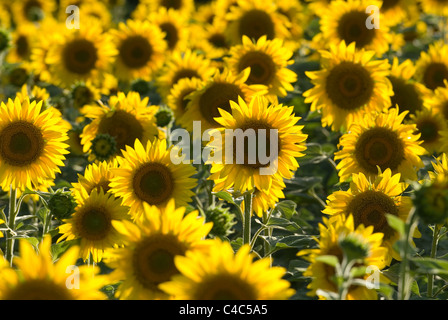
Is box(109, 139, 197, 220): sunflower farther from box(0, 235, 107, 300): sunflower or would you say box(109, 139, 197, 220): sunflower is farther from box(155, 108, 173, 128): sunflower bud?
box(0, 235, 107, 300): sunflower

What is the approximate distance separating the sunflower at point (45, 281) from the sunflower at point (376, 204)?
3.77 feet

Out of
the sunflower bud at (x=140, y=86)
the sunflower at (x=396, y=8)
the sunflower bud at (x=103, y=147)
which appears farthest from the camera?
the sunflower at (x=396, y=8)

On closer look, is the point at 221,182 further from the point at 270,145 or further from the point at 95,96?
the point at 95,96

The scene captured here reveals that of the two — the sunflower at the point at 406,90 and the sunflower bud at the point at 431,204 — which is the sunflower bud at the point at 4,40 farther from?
the sunflower bud at the point at 431,204

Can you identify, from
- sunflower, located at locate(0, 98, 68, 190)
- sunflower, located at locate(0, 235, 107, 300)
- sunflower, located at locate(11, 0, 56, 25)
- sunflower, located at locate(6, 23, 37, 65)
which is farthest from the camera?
sunflower, located at locate(11, 0, 56, 25)

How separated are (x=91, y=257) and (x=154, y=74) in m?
2.39

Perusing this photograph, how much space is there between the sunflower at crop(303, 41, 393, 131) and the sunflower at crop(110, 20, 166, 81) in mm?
1719

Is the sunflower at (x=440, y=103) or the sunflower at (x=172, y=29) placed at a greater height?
the sunflower at (x=172, y=29)

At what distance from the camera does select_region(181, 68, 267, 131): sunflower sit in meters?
3.27

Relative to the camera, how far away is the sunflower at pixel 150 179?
9.17 feet

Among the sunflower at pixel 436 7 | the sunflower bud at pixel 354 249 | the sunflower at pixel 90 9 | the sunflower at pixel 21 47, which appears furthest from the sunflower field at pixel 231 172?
the sunflower at pixel 90 9

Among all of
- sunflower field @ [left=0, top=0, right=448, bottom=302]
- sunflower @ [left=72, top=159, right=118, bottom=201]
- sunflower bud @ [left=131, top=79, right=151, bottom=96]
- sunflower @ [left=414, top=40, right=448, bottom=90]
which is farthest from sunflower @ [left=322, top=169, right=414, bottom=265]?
sunflower bud @ [left=131, top=79, right=151, bottom=96]

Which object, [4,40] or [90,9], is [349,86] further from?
[90,9]

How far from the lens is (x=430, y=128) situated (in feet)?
11.6
